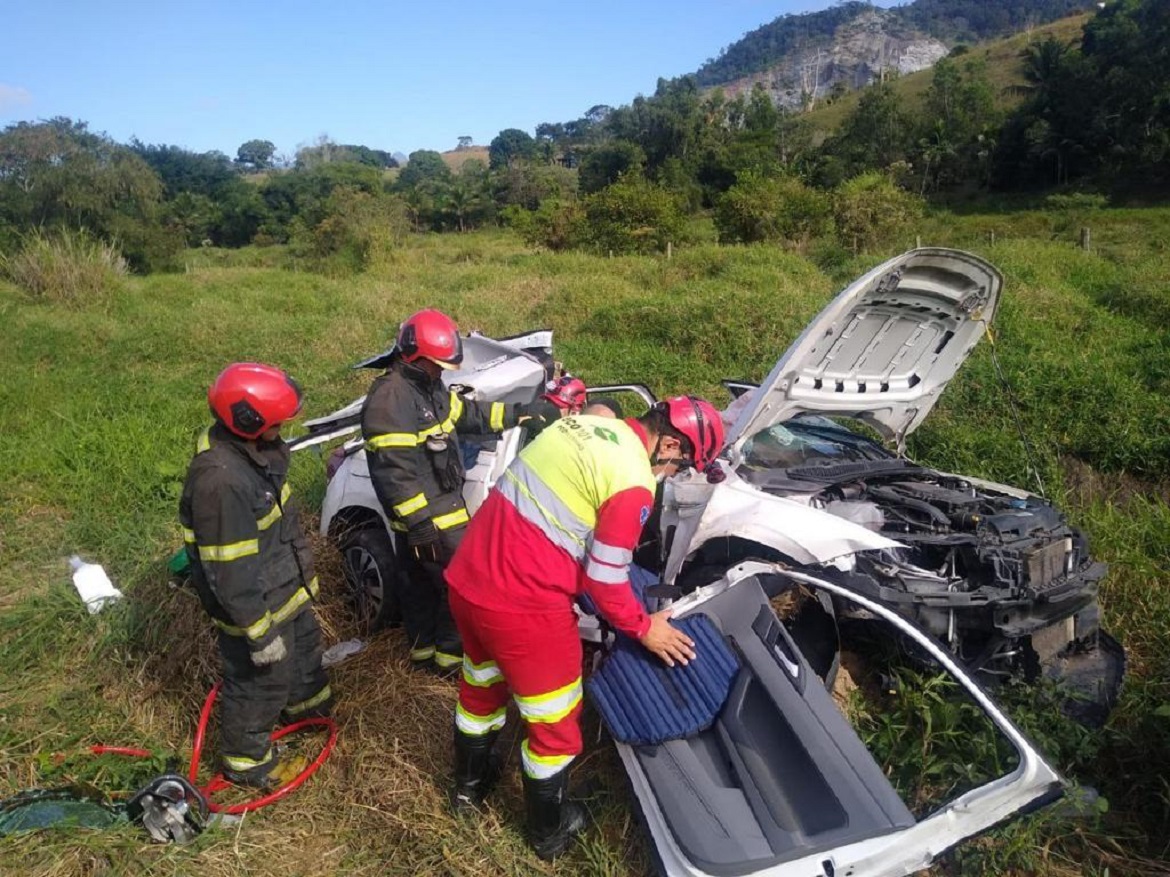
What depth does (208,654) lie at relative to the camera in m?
3.65

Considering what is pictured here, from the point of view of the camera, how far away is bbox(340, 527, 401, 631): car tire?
4012mm

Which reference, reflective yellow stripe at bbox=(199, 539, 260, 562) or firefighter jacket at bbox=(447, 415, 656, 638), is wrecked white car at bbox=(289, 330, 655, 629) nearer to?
reflective yellow stripe at bbox=(199, 539, 260, 562)

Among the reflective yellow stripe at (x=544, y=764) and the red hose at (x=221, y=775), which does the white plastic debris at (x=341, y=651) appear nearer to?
the red hose at (x=221, y=775)

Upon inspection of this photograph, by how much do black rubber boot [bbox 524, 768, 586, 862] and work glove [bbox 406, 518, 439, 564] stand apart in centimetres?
120

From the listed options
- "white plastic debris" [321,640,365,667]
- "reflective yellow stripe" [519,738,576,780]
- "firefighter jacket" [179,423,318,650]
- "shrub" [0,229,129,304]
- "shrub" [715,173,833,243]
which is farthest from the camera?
"shrub" [715,173,833,243]

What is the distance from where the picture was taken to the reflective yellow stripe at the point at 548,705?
242 centimetres

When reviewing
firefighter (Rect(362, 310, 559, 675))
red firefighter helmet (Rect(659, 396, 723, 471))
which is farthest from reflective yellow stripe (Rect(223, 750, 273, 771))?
red firefighter helmet (Rect(659, 396, 723, 471))

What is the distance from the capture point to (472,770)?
9.00ft

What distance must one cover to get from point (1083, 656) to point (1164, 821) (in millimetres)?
665

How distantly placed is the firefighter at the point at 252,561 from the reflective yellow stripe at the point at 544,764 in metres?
1.11

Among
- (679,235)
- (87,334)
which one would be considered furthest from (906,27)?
(87,334)

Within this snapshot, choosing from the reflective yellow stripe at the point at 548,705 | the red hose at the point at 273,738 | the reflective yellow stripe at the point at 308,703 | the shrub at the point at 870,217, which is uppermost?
the shrub at the point at 870,217

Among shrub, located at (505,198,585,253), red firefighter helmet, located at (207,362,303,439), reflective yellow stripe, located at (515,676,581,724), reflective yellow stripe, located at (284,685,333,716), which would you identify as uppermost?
shrub, located at (505,198,585,253)

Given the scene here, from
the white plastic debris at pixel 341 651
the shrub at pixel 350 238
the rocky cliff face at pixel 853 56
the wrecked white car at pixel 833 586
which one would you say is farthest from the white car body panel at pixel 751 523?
the rocky cliff face at pixel 853 56
